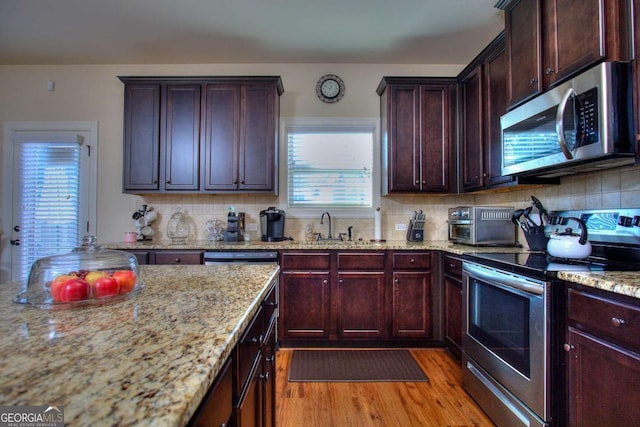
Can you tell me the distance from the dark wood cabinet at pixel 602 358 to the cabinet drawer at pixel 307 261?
66.7 inches

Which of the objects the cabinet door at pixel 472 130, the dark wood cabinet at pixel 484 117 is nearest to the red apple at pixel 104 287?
the dark wood cabinet at pixel 484 117

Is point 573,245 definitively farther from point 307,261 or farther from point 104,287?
point 104,287

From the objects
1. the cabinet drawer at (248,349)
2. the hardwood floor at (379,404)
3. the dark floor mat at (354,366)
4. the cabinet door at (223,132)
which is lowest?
the hardwood floor at (379,404)

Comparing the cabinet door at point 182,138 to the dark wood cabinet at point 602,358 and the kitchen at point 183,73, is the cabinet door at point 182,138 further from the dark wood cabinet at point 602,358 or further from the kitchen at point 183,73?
the dark wood cabinet at point 602,358

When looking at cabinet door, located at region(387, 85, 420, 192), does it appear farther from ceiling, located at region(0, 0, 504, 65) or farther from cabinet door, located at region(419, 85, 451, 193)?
ceiling, located at region(0, 0, 504, 65)

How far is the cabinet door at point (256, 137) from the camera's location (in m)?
2.92

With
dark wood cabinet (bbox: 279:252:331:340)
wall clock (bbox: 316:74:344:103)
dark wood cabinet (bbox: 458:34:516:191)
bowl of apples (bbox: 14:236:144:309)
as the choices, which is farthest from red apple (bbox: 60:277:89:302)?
wall clock (bbox: 316:74:344:103)

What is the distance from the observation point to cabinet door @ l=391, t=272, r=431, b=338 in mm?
2617

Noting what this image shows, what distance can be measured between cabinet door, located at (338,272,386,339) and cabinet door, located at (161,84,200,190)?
1.82 m

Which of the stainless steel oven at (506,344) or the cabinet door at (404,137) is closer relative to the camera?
the stainless steel oven at (506,344)

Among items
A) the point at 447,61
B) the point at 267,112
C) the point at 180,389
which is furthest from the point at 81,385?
the point at 447,61

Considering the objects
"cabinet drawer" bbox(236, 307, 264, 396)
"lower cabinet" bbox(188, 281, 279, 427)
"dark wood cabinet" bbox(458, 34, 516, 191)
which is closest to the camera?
"lower cabinet" bbox(188, 281, 279, 427)

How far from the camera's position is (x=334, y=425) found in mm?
1696

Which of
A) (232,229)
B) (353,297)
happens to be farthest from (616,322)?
(232,229)
